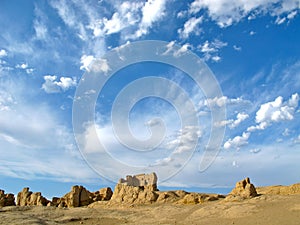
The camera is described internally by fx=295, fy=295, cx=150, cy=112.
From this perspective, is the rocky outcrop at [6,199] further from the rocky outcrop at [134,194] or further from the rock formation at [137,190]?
the rocky outcrop at [134,194]

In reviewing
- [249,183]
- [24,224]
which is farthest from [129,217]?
[249,183]

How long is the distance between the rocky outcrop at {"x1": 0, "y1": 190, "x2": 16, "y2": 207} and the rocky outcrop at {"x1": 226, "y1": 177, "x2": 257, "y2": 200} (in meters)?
57.8

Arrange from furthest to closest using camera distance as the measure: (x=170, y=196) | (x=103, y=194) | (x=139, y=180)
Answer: (x=103, y=194)
(x=139, y=180)
(x=170, y=196)

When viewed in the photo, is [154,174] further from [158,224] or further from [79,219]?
[158,224]

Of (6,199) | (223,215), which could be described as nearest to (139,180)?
(6,199)

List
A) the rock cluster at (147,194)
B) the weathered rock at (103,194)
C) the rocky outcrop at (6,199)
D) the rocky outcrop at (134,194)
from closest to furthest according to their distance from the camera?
the rock cluster at (147,194) → the rocky outcrop at (134,194) → the rocky outcrop at (6,199) → the weathered rock at (103,194)

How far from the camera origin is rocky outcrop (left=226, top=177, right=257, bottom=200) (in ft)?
128

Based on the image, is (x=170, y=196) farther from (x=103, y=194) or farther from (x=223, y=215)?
(x=103, y=194)

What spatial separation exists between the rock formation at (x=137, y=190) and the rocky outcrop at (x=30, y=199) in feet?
68.4

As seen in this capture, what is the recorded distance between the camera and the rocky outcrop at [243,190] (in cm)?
3916

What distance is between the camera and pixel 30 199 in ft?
249

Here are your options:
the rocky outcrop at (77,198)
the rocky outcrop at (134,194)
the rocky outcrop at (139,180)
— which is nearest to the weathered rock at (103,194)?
the rocky outcrop at (77,198)

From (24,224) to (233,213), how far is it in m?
23.1

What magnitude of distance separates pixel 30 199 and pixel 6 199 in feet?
19.0
